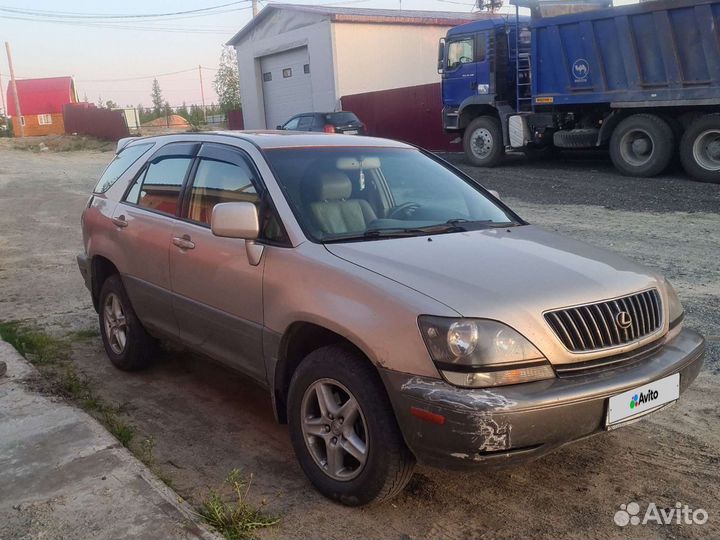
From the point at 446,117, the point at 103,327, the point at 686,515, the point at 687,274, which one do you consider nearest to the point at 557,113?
the point at 446,117

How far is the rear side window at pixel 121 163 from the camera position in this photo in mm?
5382

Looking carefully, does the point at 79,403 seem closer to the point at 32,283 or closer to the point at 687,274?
the point at 32,283

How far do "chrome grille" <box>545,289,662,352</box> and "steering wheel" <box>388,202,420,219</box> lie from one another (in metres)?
1.30

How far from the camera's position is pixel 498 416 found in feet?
9.03

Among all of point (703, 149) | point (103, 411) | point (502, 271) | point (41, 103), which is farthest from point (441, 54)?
Result: point (41, 103)

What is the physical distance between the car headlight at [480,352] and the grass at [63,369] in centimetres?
204

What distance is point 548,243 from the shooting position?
381 centimetres

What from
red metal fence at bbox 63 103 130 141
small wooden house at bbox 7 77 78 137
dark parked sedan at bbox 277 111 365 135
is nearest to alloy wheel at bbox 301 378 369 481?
dark parked sedan at bbox 277 111 365 135

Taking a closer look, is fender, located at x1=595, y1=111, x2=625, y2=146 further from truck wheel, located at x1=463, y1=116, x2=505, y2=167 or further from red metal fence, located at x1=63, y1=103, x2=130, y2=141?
red metal fence, located at x1=63, y1=103, x2=130, y2=141

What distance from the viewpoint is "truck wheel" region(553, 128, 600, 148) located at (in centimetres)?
1538

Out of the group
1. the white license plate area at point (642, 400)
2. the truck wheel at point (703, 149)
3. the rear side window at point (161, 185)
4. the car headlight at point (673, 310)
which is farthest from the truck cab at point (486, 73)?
the white license plate area at point (642, 400)

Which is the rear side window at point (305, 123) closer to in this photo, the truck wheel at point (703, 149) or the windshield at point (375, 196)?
the truck wheel at point (703, 149)

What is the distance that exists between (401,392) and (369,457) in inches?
15.1

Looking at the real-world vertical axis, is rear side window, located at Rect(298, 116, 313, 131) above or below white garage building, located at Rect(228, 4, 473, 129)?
A: below
